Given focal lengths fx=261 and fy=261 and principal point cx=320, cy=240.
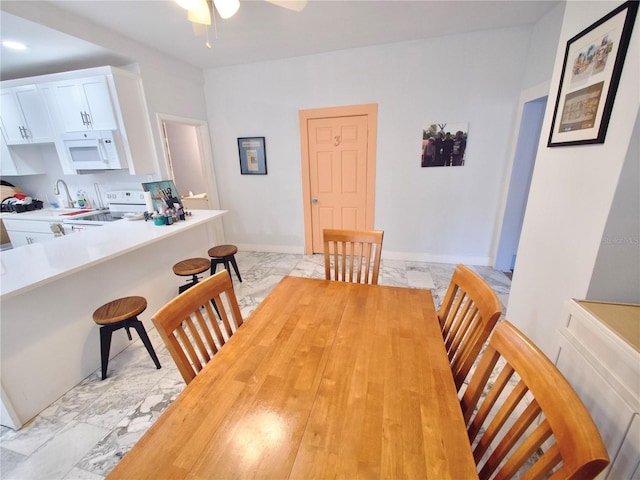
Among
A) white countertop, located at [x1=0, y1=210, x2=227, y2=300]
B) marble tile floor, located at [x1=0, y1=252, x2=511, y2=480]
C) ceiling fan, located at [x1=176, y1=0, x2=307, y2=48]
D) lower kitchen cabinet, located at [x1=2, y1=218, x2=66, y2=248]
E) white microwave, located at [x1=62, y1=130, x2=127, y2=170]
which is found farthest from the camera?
lower kitchen cabinet, located at [x1=2, y1=218, x2=66, y2=248]

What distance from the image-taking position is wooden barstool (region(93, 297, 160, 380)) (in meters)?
1.71

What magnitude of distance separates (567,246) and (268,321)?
161 centimetres

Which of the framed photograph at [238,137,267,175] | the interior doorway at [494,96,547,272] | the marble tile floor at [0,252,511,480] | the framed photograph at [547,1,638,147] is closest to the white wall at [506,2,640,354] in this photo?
the framed photograph at [547,1,638,147]

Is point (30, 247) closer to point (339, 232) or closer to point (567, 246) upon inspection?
point (339, 232)

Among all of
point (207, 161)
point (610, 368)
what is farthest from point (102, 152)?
point (610, 368)

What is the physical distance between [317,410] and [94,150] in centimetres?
377

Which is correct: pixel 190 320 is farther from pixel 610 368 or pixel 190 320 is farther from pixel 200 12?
pixel 200 12

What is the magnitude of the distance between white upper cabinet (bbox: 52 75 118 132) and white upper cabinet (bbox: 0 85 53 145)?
0.31 m

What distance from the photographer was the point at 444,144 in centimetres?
324

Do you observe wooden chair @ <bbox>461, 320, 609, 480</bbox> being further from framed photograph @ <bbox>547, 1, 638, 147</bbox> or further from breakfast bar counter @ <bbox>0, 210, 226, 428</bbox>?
breakfast bar counter @ <bbox>0, 210, 226, 428</bbox>

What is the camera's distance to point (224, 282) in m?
1.25

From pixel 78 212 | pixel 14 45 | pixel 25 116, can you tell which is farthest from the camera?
pixel 78 212

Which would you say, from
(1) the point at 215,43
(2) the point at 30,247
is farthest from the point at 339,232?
(1) the point at 215,43

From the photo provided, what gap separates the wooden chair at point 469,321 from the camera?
3.24ft
